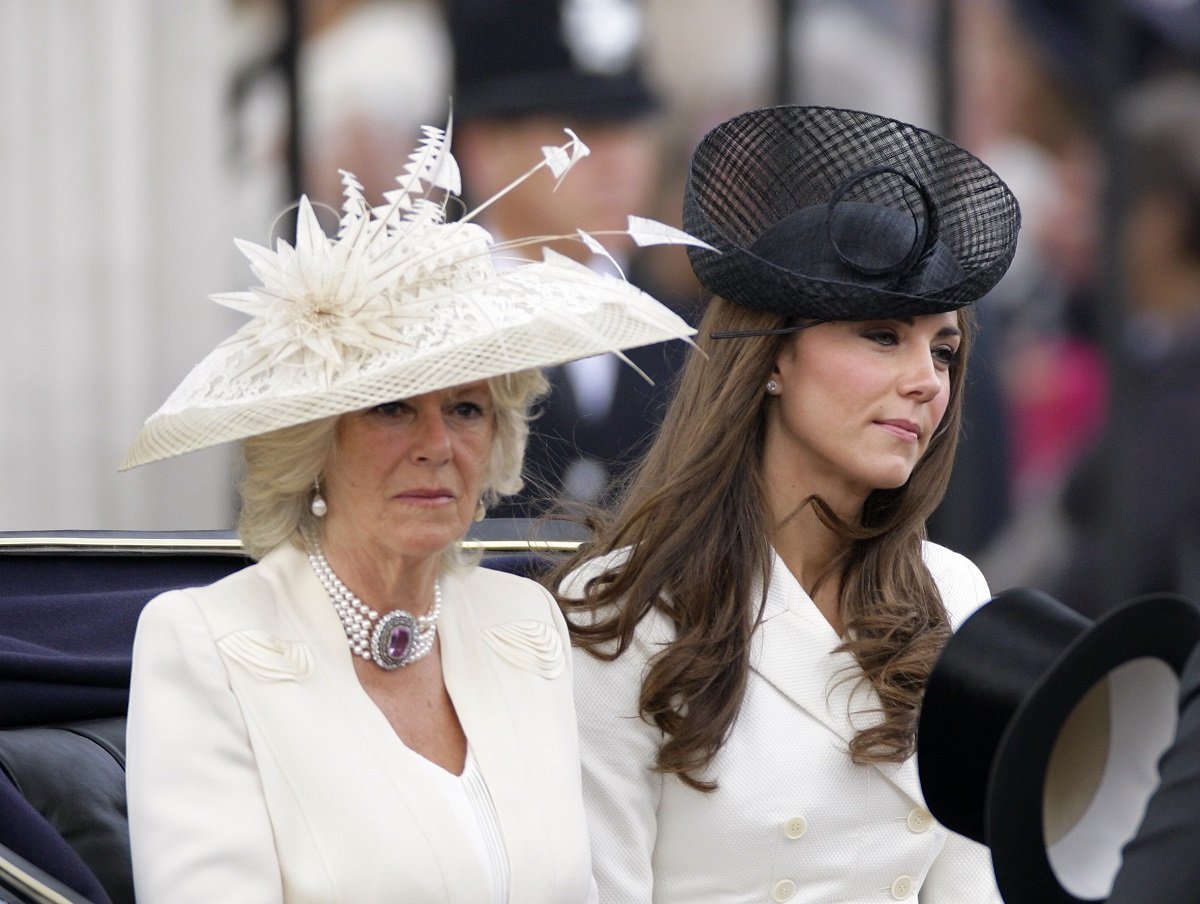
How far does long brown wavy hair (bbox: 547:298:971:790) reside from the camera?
2902mm

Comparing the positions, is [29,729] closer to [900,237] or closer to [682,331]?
[682,331]

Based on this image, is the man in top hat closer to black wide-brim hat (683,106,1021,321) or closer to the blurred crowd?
the blurred crowd

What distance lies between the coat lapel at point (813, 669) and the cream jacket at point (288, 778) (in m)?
0.51

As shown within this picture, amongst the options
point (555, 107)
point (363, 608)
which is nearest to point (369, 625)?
point (363, 608)

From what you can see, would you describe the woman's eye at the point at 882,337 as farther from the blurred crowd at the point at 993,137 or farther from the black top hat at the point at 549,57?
the black top hat at the point at 549,57

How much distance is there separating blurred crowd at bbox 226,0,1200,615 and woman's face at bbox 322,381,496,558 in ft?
14.5

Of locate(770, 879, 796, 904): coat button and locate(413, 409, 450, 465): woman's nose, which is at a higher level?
locate(413, 409, 450, 465): woman's nose

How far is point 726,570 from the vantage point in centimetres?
300

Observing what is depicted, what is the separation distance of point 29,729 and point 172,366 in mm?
4098

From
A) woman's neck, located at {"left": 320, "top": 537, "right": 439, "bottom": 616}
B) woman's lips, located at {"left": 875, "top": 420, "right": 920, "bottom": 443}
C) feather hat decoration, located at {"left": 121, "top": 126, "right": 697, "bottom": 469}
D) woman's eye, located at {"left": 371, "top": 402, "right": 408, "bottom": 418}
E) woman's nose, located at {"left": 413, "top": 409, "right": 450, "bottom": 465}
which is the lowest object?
woman's neck, located at {"left": 320, "top": 537, "right": 439, "bottom": 616}

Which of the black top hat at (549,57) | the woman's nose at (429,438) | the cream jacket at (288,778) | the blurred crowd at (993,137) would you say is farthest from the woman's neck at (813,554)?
the black top hat at (549,57)

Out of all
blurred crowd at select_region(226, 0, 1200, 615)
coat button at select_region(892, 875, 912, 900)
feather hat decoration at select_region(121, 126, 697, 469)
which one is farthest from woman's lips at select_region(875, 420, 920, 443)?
blurred crowd at select_region(226, 0, 1200, 615)

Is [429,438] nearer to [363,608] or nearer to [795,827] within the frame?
[363,608]

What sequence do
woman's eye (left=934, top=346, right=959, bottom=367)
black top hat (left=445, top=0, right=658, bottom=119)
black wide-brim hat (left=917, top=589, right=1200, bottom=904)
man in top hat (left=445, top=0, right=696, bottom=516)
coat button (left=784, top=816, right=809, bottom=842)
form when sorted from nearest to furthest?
black wide-brim hat (left=917, top=589, right=1200, bottom=904) → coat button (left=784, top=816, right=809, bottom=842) → woman's eye (left=934, top=346, right=959, bottom=367) → man in top hat (left=445, top=0, right=696, bottom=516) → black top hat (left=445, top=0, right=658, bottom=119)
